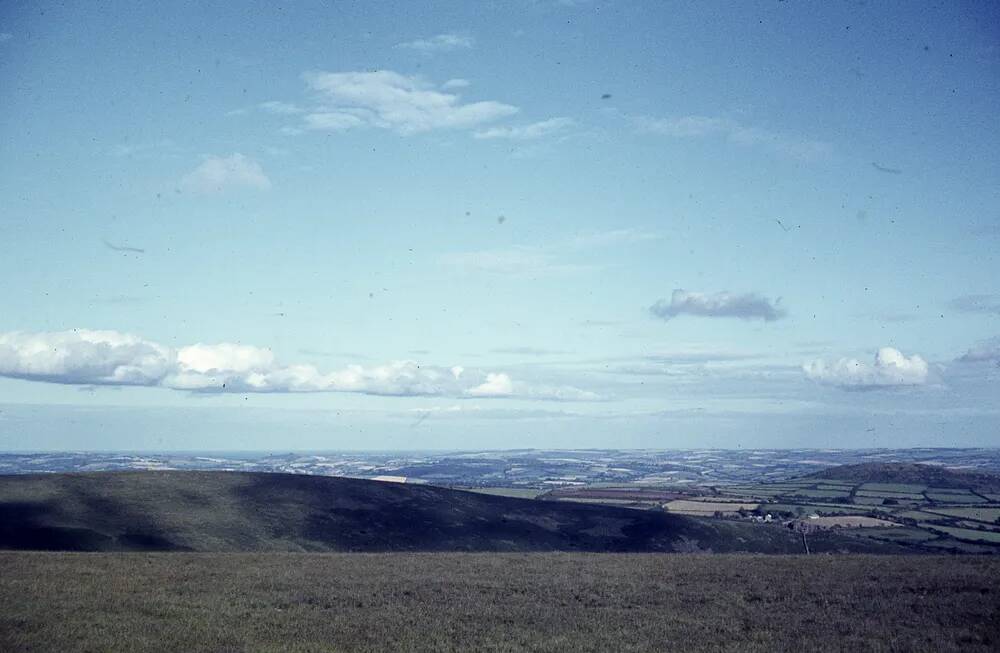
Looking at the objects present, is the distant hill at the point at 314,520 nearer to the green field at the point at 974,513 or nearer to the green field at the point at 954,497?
the green field at the point at 974,513

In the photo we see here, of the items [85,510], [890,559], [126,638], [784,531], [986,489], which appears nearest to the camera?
[126,638]

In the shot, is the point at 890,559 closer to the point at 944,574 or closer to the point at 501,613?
the point at 944,574

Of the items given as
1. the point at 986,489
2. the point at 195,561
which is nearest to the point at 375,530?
the point at 195,561

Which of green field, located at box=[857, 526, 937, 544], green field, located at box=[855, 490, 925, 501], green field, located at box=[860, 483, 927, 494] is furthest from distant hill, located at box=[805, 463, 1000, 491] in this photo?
green field, located at box=[857, 526, 937, 544]

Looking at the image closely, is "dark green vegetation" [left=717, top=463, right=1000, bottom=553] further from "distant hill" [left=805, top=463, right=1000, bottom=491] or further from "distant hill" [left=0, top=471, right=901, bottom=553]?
"distant hill" [left=0, top=471, right=901, bottom=553]

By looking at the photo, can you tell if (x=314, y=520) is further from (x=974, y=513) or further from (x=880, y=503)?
(x=880, y=503)

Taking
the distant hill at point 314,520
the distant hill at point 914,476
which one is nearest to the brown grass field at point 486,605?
the distant hill at point 314,520

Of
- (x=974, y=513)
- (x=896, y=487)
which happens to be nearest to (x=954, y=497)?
(x=896, y=487)
